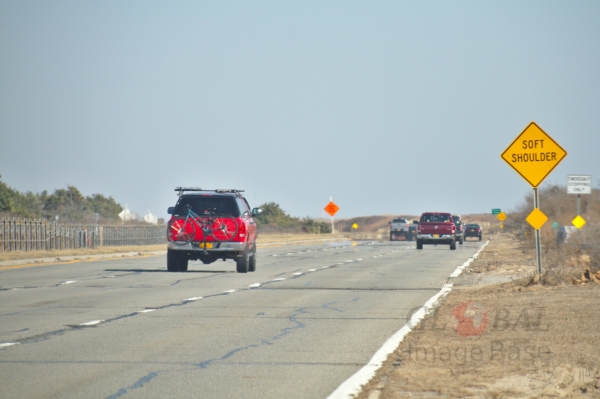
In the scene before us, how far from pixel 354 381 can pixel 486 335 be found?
145 inches

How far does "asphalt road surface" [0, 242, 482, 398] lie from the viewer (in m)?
8.48

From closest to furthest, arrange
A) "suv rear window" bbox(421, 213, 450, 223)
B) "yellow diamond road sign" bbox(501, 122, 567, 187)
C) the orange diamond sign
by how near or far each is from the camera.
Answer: "yellow diamond road sign" bbox(501, 122, 567, 187)
"suv rear window" bbox(421, 213, 450, 223)
the orange diamond sign

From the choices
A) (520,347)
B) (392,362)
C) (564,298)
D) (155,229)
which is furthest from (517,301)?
(155,229)

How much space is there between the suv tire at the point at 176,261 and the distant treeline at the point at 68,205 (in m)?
44.0

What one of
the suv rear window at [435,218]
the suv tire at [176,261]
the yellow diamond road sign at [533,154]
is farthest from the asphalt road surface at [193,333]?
the suv rear window at [435,218]

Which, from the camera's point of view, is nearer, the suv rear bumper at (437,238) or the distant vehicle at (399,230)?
the suv rear bumper at (437,238)

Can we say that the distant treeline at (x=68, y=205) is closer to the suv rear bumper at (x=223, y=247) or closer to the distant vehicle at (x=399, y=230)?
the distant vehicle at (x=399, y=230)

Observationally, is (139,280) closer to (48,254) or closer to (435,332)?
(435,332)

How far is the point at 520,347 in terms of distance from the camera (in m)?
10.4

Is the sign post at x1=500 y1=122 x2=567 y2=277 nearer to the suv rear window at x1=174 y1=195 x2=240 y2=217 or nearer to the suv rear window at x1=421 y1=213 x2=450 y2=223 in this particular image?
the suv rear window at x1=174 y1=195 x2=240 y2=217

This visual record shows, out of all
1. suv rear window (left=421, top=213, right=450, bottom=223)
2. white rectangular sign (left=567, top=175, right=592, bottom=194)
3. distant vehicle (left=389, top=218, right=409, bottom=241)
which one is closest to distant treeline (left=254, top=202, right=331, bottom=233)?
distant vehicle (left=389, top=218, right=409, bottom=241)

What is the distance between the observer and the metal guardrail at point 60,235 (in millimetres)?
40219

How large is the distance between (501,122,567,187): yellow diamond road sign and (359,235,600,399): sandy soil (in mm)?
4017

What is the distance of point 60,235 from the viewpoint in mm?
44719
